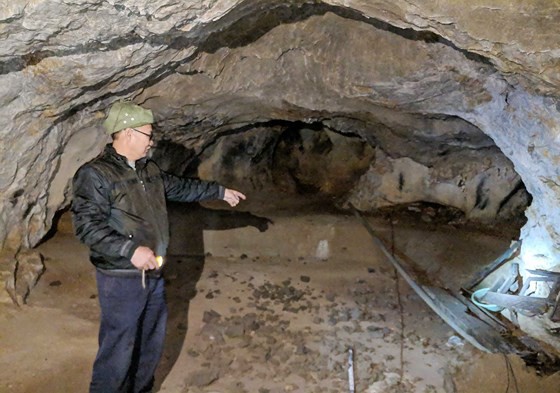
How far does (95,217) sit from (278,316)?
2.73 meters

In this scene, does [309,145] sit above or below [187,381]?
below

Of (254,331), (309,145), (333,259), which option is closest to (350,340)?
(254,331)

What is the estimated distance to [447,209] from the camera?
316 inches

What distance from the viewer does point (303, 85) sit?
5578 mm

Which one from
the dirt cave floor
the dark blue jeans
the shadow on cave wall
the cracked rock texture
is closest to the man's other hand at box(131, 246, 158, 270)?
the dark blue jeans

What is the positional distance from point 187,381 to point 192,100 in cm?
305

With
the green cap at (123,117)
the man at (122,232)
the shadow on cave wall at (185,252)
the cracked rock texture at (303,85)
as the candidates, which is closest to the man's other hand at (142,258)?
the man at (122,232)

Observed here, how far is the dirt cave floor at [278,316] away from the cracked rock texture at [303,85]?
0.96 m

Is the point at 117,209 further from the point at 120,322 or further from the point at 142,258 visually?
the point at 120,322

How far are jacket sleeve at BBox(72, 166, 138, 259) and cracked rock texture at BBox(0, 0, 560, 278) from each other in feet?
2.82

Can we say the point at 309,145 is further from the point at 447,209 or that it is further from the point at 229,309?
the point at 229,309

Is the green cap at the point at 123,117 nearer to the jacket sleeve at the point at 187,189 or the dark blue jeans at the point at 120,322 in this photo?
the jacket sleeve at the point at 187,189

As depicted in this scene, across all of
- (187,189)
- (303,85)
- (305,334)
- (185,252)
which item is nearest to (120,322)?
(187,189)

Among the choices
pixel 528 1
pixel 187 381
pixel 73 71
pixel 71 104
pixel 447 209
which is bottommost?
pixel 447 209
